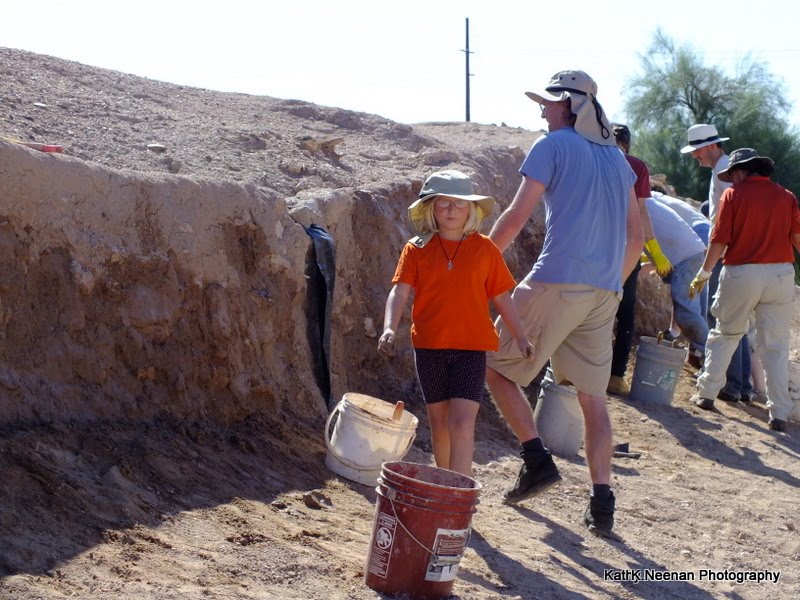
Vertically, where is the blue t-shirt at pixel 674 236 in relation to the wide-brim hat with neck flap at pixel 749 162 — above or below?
below

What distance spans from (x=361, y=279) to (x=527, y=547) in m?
2.90

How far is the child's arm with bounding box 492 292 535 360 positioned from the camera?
5.12 metres

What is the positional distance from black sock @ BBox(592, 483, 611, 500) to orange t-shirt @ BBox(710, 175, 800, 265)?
3.65m

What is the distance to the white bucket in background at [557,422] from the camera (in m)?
7.18

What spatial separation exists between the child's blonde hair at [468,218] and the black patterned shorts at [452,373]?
55 centimetres

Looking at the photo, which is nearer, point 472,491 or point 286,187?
point 472,491

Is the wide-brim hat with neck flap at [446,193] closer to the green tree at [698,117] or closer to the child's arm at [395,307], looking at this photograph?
the child's arm at [395,307]

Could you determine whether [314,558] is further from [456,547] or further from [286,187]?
[286,187]

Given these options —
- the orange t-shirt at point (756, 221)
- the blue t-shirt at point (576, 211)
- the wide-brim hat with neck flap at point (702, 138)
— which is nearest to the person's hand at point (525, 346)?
the blue t-shirt at point (576, 211)

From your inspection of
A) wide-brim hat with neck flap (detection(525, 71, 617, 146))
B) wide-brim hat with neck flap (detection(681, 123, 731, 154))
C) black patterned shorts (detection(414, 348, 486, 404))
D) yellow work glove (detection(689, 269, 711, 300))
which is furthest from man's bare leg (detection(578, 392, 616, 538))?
wide-brim hat with neck flap (detection(681, 123, 731, 154))

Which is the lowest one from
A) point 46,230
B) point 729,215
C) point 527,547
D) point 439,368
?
point 527,547

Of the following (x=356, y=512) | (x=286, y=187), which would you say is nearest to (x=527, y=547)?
(x=356, y=512)

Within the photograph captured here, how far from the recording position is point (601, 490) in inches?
215

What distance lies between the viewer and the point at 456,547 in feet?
13.9
